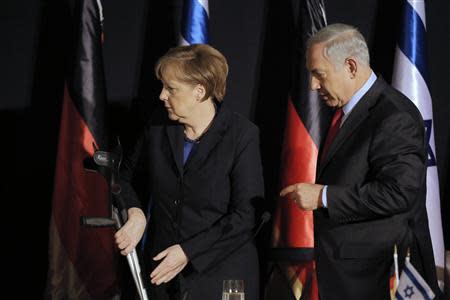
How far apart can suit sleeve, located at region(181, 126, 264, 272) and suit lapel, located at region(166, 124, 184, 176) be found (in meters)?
0.17

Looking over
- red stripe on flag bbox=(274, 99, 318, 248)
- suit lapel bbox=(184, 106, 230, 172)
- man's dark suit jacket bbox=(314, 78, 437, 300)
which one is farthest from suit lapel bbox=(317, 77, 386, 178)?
red stripe on flag bbox=(274, 99, 318, 248)

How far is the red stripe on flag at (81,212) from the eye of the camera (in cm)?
328

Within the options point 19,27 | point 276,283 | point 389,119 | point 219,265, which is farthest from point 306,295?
point 19,27

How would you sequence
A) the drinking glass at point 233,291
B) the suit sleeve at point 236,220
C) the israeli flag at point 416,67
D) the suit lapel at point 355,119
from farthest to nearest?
the israeli flag at point 416,67
the suit sleeve at point 236,220
the suit lapel at point 355,119
the drinking glass at point 233,291

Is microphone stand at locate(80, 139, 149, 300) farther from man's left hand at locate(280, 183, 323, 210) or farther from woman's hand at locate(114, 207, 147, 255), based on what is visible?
man's left hand at locate(280, 183, 323, 210)

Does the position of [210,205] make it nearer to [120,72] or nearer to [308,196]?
[308,196]

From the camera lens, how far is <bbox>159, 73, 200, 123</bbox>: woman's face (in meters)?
2.15

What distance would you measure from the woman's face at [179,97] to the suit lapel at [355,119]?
48cm

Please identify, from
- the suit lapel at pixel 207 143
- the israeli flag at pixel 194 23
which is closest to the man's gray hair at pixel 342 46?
the suit lapel at pixel 207 143

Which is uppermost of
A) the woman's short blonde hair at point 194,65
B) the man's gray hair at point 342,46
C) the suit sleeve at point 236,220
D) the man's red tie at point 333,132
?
the man's gray hair at point 342,46

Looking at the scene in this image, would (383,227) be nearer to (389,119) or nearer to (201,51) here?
(389,119)

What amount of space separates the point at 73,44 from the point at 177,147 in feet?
4.55

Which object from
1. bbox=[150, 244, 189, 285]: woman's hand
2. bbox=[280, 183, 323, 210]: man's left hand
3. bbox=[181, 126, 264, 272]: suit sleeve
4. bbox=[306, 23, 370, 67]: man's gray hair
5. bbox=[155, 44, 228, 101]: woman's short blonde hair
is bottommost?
bbox=[150, 244, 189, 285]: woman's hand

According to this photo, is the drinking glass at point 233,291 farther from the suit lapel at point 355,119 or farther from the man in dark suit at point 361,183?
the suit lapel at point 355,119
